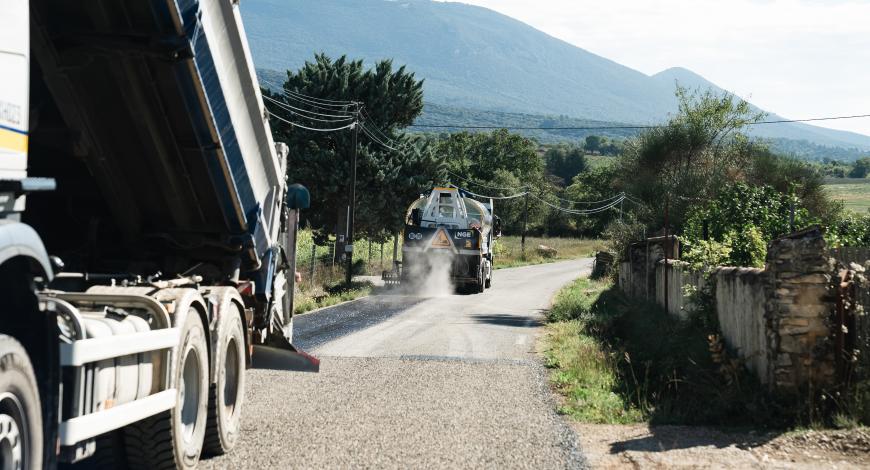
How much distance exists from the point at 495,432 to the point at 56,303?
192 inches

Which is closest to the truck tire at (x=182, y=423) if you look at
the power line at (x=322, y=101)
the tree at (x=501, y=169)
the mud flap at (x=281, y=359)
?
the mud flap at (x=281, y=359)

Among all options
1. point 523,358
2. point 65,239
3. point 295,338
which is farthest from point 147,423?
point 295,338

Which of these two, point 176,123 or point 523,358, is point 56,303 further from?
point 523,358

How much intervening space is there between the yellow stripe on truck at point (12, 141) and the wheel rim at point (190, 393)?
229 centimetres

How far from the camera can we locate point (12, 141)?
458 centimetres

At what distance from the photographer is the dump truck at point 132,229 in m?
4.54

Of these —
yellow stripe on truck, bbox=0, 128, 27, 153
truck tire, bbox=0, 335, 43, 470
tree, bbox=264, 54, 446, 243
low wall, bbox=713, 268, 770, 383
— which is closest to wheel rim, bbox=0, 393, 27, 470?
truck tire, bbox=0, 335, 43, 470

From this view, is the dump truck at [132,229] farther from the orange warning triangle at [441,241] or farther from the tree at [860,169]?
the tree at [860,169]

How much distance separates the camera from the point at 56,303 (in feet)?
16.2

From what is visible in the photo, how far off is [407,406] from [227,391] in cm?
253

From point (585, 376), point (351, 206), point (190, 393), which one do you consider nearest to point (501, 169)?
point (351, 206)

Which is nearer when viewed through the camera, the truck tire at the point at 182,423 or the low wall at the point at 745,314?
the truck tire at the point at 182,423

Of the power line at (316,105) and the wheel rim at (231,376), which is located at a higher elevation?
the power line at (316,105)

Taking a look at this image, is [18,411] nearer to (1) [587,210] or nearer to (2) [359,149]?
(2) [359,149]
